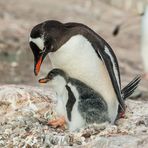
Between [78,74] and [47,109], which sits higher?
[78,74]

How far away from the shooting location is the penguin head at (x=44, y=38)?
4.46 metres

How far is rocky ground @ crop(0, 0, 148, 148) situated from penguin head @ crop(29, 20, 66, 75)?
1.71 feet

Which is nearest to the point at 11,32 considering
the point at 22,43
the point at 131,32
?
the point at 22,43

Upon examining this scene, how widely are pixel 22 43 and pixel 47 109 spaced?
5.31 meters

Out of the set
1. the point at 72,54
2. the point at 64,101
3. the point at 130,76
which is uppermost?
the point at 72,54

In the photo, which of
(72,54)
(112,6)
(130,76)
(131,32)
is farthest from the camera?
(112,6)

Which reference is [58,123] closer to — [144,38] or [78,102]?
[78,102]

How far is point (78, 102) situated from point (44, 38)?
0.47 metres

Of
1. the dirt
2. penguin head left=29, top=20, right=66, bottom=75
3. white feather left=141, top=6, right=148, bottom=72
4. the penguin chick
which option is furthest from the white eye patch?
the dirt

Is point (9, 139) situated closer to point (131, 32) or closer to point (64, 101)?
point (64, 101)

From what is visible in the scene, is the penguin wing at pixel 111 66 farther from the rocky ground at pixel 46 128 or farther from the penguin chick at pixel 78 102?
the rocky ground at pixel 46 128

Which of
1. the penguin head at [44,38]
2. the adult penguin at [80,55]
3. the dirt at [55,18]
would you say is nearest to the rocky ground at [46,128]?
the adult penguin at [80,55]

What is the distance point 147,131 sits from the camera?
4.52m

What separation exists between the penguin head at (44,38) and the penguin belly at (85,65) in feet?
0.20
